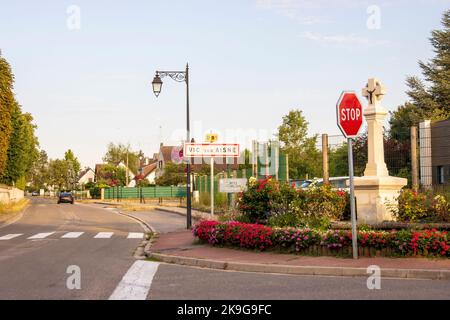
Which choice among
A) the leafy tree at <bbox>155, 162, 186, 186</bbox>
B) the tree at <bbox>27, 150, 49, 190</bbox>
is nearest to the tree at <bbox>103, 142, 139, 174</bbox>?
the tree at <bbox>27, 150, 49, 190</bbox>

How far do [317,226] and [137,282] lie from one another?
5.82 meters

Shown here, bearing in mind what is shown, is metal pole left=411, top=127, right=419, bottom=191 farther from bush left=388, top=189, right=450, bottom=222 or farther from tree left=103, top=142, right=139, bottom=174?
tree left=103, top=142, right=139, bottom=174

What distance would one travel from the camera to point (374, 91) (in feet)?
49.7

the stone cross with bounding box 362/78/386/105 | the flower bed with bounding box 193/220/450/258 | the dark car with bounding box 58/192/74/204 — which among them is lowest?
the dark car with bounding box 58/192/74/204

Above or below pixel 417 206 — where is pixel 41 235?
below

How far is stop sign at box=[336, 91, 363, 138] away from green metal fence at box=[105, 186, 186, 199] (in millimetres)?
56521

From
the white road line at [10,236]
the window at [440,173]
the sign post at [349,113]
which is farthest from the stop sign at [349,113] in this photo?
the white road line at [10,236]

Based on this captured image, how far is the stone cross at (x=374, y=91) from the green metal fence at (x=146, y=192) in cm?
5291

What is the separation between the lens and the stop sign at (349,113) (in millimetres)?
11211

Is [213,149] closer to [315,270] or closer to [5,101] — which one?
[315,270]

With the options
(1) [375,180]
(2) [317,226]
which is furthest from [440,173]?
(2) [317,226]

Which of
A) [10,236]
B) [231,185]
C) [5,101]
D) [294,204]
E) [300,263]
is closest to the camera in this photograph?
[300,263]

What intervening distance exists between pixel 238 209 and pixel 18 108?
149 feet

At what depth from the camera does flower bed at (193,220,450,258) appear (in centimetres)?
1141
